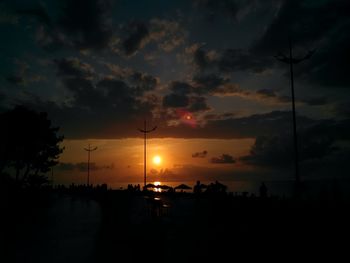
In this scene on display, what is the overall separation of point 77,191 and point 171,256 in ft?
196

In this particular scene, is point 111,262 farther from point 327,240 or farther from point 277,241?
point 327,240

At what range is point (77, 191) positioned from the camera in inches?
2638

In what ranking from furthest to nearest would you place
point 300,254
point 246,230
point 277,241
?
1. point 246,230
2. point 277,241
3. point 300,254

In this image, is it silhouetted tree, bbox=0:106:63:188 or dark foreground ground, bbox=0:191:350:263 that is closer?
dark foreground ground, bbox=0:191:350:263

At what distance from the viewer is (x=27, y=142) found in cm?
3797

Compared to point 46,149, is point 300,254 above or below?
below

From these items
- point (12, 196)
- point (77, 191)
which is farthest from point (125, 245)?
point (77, 191)

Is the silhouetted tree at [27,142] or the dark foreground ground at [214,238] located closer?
the dark foreground ground at [214,238]

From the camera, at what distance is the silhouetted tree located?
1439 inches

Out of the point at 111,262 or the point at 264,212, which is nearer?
the point at 111,262

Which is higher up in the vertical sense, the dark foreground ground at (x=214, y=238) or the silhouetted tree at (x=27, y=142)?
the silhouetted tree at (x=27, y=142)

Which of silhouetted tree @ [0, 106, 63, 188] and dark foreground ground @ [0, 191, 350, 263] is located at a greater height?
silhouetted tree @ [0, 106, 63, 188]

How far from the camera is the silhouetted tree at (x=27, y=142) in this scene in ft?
120

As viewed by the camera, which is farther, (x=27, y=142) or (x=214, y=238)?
(x=27, y=142)
